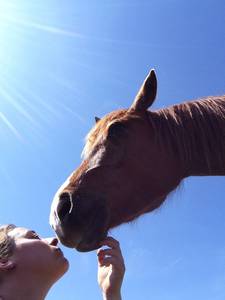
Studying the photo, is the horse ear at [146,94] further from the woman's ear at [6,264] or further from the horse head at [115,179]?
the woman's ear at [6,264]

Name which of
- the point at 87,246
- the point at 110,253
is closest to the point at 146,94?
the point at 87,246

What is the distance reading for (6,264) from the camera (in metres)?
3.00

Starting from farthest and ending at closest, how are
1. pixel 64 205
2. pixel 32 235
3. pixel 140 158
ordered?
1. pixel 140 158
2. pixel 64 205
3. pixel 32 235

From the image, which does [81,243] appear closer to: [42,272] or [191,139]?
[42,272]

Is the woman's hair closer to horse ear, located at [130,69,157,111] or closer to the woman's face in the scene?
the woman's face

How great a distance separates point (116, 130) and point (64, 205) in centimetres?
106

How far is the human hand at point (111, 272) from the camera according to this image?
3.13 meters

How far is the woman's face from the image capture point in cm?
301

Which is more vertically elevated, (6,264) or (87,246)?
(6,264)

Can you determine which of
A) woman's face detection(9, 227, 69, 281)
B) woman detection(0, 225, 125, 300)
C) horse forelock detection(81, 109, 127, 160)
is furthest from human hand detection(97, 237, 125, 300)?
horse forelock detection(81, 109, 127, 160)

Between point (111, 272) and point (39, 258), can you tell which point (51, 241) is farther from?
point (111, 272)

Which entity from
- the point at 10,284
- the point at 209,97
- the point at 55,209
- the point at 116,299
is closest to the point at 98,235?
the point at 55,209

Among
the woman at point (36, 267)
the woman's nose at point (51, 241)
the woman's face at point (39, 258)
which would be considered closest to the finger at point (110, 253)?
the woman at point (36, 267)

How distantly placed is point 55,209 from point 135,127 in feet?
4.45
